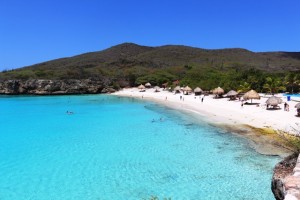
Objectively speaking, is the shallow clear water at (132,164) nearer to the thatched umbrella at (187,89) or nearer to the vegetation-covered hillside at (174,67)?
the vegetation-covered hillside at (174,67)

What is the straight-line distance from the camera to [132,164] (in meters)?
16.3

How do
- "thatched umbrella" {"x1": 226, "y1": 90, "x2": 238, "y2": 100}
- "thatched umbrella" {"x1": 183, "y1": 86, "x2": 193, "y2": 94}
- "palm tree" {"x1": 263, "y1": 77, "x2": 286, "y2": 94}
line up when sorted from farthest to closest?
"thatched umbrella" {"x1": 183, "y1": 86, "x2": 193, "y2": 94} → "palm tree" {"x1": 263, "y1": 77, "x2": 286, "y2": 94} → "thatched umbrella" {"x1": 226, "y1": 90, "x2": 238, "y2": 100}

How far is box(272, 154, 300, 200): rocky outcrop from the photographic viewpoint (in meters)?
4.93

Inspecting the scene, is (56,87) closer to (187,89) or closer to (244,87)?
(187,89)

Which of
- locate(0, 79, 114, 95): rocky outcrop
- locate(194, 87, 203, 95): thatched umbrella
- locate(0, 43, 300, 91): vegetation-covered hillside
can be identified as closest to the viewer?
locate(194, 87, 203, 95): thatched umbrella

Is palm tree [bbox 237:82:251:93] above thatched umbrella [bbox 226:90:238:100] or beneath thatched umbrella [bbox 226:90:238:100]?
above

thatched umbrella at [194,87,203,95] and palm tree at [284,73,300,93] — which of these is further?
thatched umbrella at [194,87,203,95]

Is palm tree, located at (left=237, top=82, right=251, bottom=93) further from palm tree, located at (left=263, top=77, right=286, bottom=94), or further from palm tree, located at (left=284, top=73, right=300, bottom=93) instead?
palm tree, located at (left=284, top=73, right=300, bottom=93)

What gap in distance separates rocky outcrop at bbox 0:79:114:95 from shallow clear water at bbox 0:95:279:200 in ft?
173

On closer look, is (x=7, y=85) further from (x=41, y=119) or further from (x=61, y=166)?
(x=61, y=166)

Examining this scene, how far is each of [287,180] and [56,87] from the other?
79031mm

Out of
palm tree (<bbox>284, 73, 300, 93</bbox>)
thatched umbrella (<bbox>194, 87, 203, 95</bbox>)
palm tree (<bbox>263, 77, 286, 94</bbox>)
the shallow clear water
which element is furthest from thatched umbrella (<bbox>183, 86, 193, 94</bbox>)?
the shallow clear water

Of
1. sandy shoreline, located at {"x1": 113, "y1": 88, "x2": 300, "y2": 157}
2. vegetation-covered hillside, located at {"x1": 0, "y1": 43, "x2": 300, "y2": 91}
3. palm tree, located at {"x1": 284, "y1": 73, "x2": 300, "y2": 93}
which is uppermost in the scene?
vegetation-covered hillside, located at {"x1": 0, "y1": 43, "x2": 300, "y2": 91}

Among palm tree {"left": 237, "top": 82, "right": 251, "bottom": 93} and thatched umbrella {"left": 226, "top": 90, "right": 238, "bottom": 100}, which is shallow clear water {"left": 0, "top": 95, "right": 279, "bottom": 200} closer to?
thatched umbrella {"left": 226, "top": 90, "right": 238, "bottom": 100}
